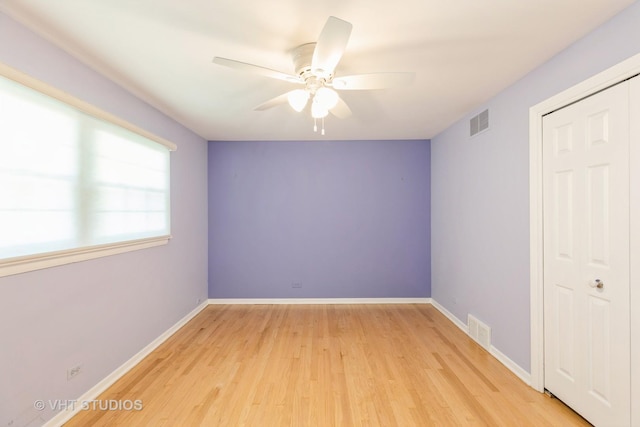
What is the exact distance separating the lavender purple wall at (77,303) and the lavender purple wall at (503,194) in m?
3.35

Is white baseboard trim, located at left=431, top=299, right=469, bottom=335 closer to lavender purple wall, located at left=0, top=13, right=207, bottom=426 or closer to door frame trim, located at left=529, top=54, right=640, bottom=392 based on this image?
door frame trim, located at left=529, top=54, right=640, bottom=392

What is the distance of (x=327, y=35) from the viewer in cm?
143

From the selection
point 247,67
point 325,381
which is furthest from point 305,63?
point 325,381

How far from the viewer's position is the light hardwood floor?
77.8 inches

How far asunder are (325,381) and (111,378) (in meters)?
1.70

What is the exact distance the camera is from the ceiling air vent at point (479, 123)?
296cm

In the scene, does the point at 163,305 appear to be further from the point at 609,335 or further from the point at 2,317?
the point at 609,335

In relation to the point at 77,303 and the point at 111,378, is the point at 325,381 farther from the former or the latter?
the point at 77,303

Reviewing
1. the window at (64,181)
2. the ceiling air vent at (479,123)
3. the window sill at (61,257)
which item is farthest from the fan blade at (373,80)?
the window sill at (61,257)

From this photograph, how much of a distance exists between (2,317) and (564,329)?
11.3 ft

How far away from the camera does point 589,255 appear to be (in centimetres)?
188

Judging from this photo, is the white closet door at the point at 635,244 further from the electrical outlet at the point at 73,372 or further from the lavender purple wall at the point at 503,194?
the electrical outlet at the point at 73,372

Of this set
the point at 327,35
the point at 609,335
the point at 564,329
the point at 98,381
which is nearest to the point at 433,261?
the point at 564,329

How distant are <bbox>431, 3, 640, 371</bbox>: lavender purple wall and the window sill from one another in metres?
3.35
